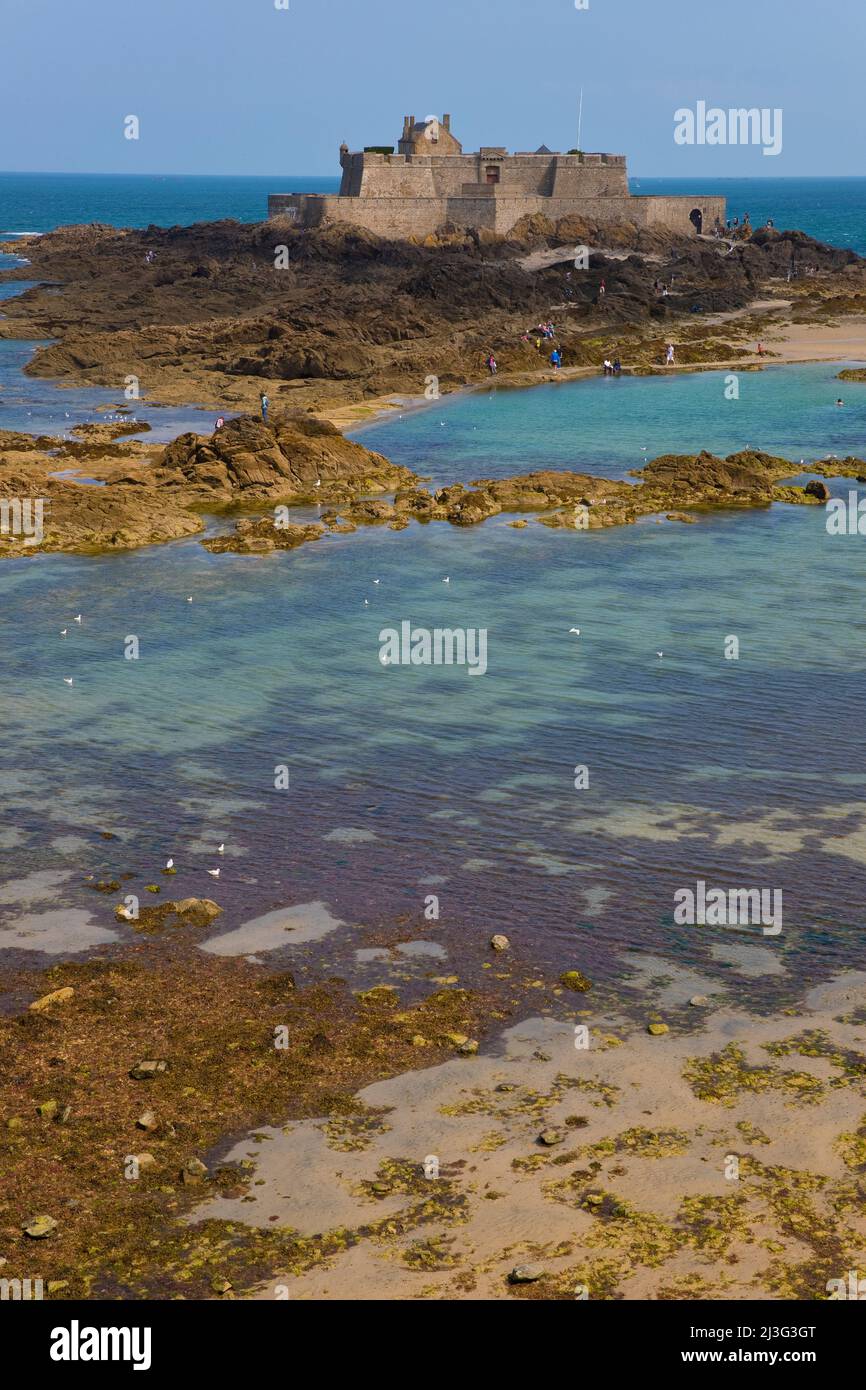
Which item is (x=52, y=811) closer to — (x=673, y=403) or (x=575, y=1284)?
(x=575, y=1284)

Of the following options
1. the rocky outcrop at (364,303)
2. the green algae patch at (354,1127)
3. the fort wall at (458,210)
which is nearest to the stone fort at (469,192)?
the fort wall at (458,210)

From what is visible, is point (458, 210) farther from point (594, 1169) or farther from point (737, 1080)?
A: point (594, 1169)

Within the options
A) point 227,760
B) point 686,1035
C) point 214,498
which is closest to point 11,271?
point 214,498

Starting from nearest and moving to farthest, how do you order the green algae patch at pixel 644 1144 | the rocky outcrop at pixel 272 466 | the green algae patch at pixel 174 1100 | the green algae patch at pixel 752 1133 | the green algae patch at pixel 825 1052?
the green algae patch at pixel 174 1100 < the green algae patch at pixel 644 1144 < the green algae patch at pixel 752 1133 < the green algae patch at pixel 825 1052 < the rocky outcrop at pixel 272 466
